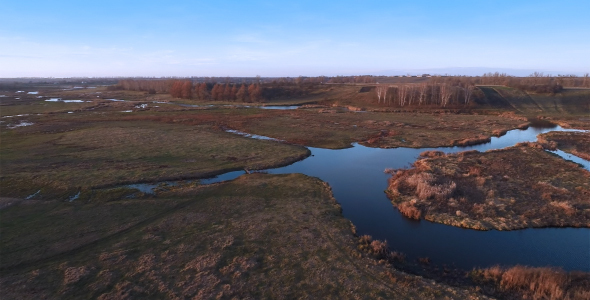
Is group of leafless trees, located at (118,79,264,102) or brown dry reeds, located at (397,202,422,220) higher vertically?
group of leafless trees, located at (118,79,264,102)

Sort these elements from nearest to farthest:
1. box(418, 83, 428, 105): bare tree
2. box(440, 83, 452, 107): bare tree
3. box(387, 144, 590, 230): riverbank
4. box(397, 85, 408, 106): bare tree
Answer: box(387, 144, 590, 230): riverbank → box(440, 83, 452, 107): bare tree → box(418, 83, 428, 105): bare tree → box(397, 85, 408, 106): bare tree

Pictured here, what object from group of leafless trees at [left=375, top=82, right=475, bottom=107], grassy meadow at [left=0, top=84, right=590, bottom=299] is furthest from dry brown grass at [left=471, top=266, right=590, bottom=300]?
group of leafless trees at [left=375, top=82, right=475, bottom=107]

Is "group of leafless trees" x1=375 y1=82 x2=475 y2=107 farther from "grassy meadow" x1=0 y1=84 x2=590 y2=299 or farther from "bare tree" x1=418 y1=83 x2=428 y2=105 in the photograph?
"grassy meadow" x1=0 y1=84 x2=590 y2=299

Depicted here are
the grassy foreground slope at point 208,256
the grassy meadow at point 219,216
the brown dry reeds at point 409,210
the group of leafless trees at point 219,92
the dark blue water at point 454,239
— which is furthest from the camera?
the group of leafless trees at point 219,92

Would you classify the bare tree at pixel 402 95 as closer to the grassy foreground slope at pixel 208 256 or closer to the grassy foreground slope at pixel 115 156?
the grassy foreground slope at pixel 115 156

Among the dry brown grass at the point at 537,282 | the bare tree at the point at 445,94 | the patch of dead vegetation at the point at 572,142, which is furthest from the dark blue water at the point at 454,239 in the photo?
the bare tree at the point at 445,94
